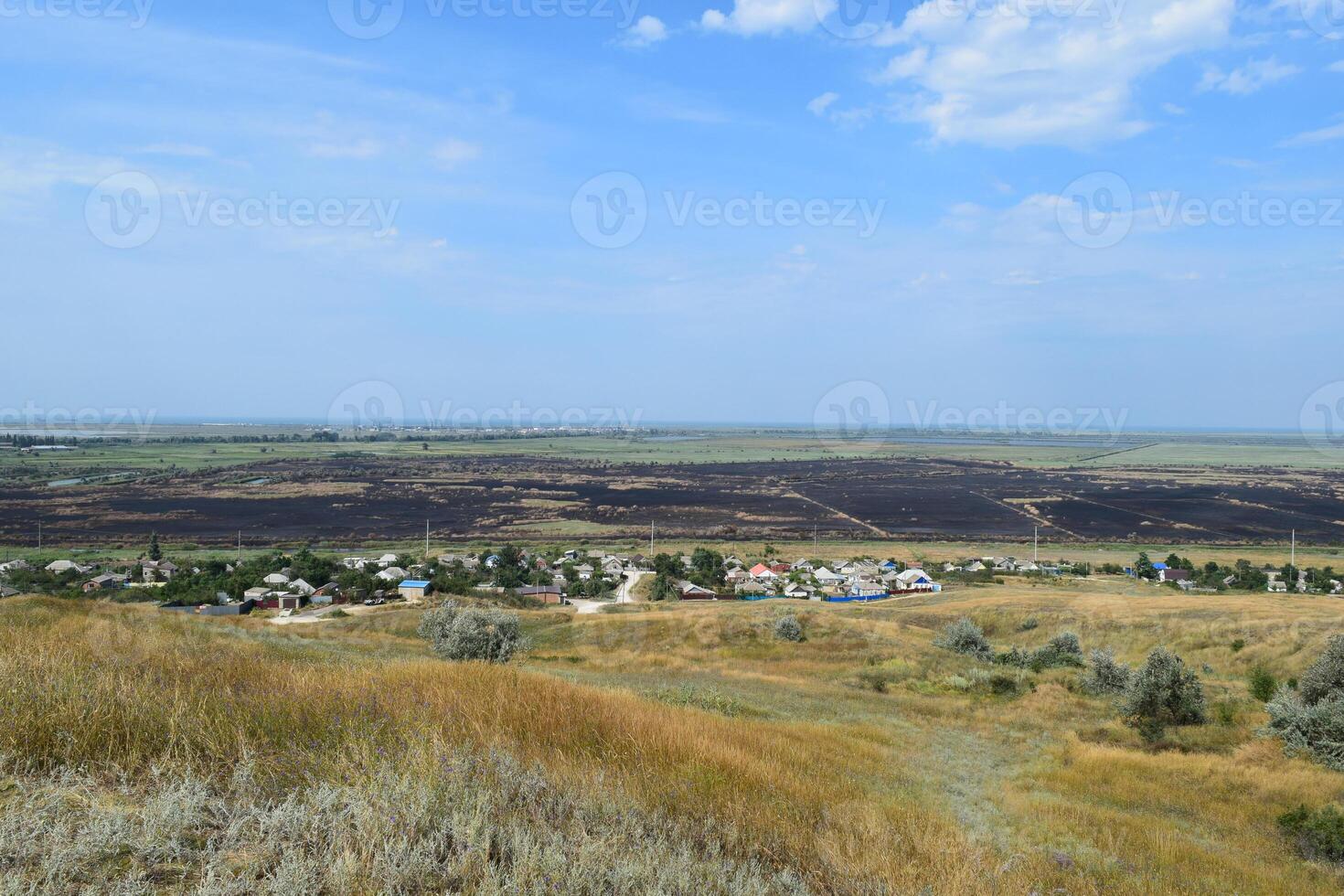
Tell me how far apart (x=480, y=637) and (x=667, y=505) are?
227 feet

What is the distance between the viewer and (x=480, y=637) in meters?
16.4

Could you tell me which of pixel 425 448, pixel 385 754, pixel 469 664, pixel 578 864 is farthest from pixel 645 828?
pixel 425 448

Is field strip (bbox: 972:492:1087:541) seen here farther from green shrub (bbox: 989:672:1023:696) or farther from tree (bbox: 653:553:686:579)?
green shrub (bbox: 989:672:1023:696)

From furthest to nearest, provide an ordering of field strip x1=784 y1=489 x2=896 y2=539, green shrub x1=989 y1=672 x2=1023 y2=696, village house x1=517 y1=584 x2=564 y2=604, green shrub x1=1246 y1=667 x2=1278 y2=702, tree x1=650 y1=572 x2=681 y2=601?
field strip x1=784 y1=489 x2=896 y2=539 → tree x1=650 y1=572 x2=681 y2=601 → village house x1=517 y1=584 x2=564 y2=604 → green shrub x1=989 y1=672 x2=1023 y2=696 → green shrub x1=1246 y1=667 x2=1278 y2=702

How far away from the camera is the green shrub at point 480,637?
16.0 m

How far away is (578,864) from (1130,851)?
218 inches

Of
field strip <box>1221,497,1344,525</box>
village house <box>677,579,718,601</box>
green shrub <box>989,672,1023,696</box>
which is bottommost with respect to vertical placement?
village house <box>677,579,718,601</box>

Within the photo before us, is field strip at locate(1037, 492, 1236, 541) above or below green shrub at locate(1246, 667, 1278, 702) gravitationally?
below

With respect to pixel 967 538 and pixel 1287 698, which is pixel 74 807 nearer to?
pixel 1287 698

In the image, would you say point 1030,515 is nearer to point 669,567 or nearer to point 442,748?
point 669,567

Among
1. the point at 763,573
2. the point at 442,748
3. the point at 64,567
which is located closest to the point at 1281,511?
the point at 763,573

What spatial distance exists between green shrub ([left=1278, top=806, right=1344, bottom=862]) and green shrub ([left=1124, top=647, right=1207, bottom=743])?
217 inches

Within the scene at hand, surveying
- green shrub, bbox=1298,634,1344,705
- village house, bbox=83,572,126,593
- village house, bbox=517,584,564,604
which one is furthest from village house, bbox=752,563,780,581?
village house, bbox=83,572,126,593

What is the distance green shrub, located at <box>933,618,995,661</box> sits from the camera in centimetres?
2239
